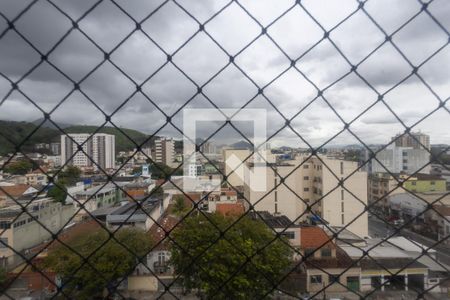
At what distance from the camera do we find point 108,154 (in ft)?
46.4

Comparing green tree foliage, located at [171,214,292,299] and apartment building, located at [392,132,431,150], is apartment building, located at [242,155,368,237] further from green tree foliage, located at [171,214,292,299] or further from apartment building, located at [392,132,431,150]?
apartment building, located at [392,132,431,150]

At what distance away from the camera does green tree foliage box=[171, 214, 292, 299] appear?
3.11m

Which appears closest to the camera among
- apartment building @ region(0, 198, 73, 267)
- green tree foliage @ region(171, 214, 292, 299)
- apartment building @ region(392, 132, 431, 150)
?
apartment building @ region(392, 132, 431, 150)

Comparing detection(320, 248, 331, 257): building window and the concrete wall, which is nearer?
the concrete wall

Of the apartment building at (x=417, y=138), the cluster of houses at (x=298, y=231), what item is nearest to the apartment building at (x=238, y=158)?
the cluster of houses at (x=298, y=231)

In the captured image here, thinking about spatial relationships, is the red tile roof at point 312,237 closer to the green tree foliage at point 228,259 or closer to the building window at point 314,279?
the building window at point 314,279

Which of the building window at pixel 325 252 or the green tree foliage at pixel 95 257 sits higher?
the green tree foliage at pixel 95 257

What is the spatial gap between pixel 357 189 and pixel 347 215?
0.72m

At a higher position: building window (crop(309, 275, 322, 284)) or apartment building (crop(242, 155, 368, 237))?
apartment building (crop(242, 155, 368, 237))

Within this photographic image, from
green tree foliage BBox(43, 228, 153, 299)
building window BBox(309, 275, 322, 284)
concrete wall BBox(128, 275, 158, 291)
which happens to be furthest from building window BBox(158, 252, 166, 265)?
building window BBox(309, 275, 322, 284)

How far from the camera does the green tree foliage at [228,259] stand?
311 centimetres

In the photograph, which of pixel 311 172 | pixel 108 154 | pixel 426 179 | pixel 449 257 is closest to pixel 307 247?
pixel 449 257

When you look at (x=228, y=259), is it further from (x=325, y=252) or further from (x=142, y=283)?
(x=325, y=252)

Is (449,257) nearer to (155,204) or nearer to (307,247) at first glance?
(307,247)
